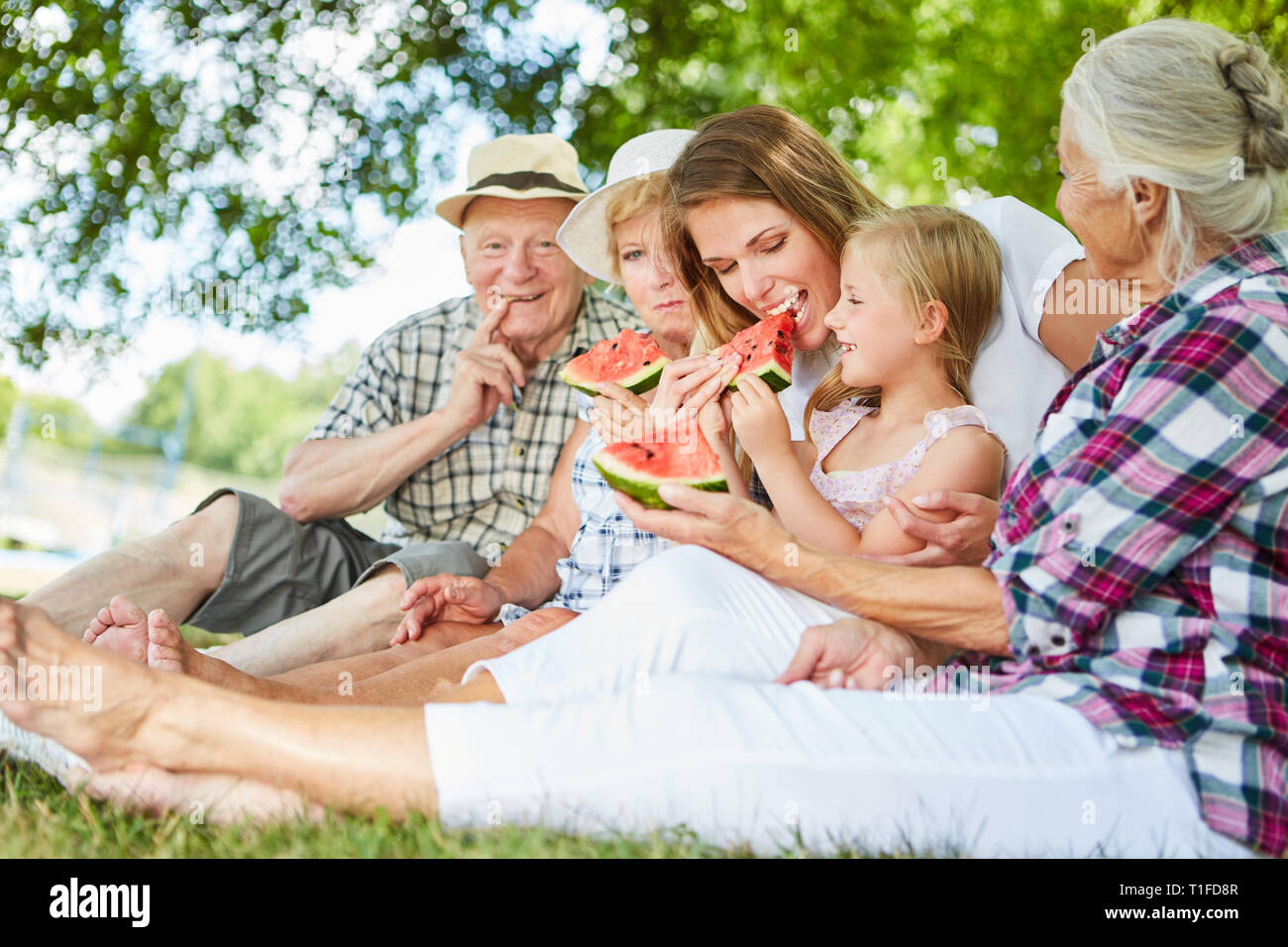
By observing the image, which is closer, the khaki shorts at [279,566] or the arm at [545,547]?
the arm at [545,547]

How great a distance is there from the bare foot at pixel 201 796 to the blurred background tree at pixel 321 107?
664 cm

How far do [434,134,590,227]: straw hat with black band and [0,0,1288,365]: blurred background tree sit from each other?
343cm

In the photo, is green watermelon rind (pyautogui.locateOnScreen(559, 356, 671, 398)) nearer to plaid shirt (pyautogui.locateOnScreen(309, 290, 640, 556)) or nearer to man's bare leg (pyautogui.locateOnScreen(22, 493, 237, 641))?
plaid shirt (pyautogui.locateOnScreen(309, 290, 640, 556))

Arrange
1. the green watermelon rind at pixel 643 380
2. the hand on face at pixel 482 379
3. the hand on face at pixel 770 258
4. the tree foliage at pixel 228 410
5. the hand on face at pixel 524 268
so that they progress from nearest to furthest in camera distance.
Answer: the hand on face at pixel 770 258 → the green watermelon rind at pixel 643 380 → the hand on face at pixel 482 379 → the hand on face at pixel 524 268 → the tree foliage at pixel 228 410

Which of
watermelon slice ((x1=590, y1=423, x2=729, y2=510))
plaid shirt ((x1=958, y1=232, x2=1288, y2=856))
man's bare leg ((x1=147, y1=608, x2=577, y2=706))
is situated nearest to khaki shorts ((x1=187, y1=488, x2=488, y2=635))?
man's bare leg ((x1=147, y1=608, x2=577, y2=706))

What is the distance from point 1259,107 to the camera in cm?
247

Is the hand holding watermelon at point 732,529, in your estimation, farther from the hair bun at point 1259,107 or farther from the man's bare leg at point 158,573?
the man's bare leg at point 158,573

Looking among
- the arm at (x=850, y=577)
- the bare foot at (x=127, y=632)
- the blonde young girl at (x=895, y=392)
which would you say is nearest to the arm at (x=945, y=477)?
the blonde young girl at (x=895, y=392)

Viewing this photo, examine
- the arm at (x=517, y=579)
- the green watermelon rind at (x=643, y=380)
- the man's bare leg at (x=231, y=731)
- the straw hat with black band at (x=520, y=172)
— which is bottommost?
the man's bare leg at (x=231, y=731)

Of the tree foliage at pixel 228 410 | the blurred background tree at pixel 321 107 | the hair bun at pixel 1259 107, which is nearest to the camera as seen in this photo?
the hair bun at pixel 1259 107

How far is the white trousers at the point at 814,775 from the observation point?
2.19 metres

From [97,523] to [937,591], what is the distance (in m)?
23.8

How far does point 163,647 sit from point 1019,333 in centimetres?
253
